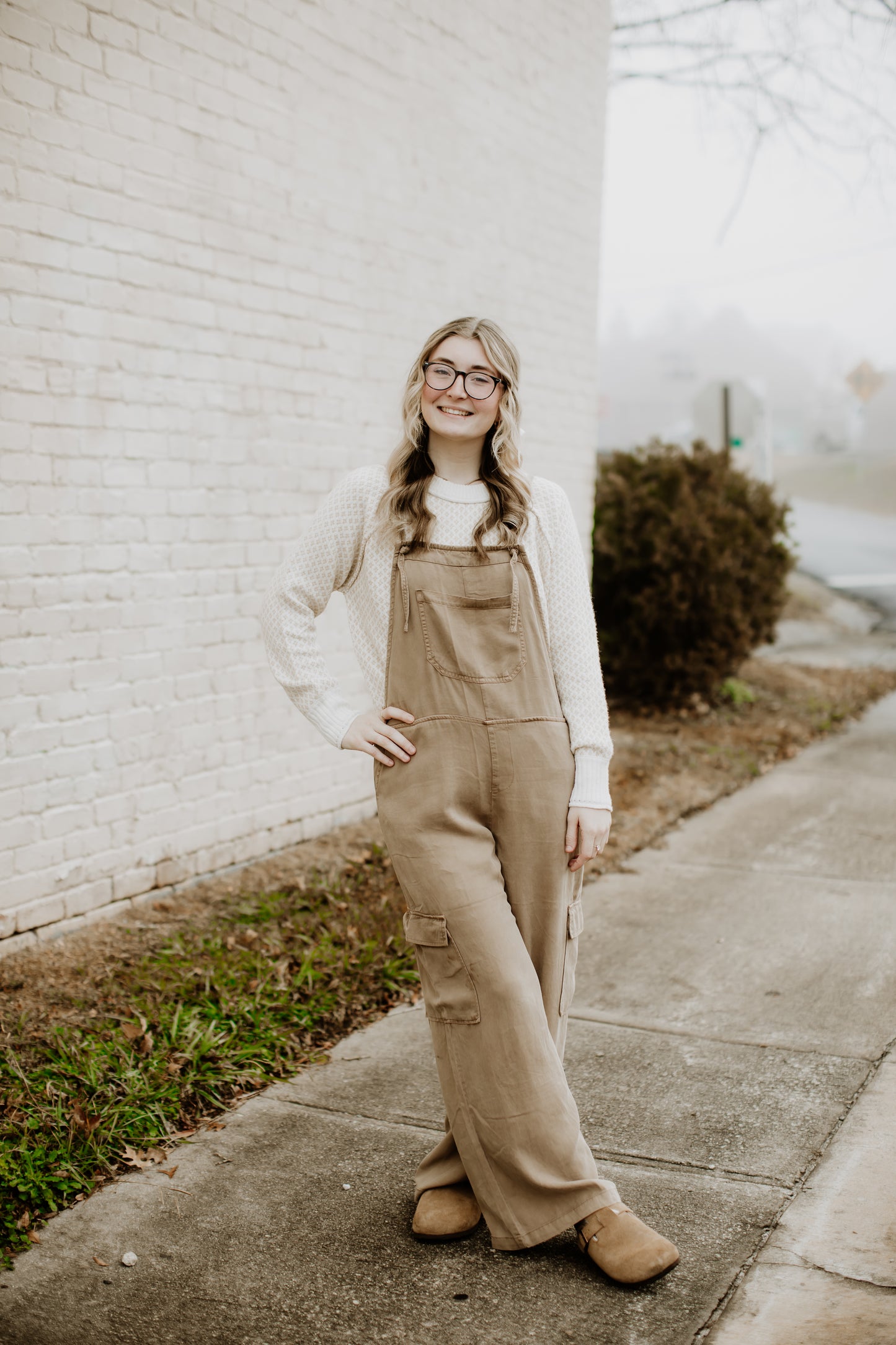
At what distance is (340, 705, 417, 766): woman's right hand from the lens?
248 cm

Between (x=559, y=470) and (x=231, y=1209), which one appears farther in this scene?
(x=559, y=470)

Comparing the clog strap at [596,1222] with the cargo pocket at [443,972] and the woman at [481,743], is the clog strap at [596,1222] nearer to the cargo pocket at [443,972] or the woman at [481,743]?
the woman at [481,743]

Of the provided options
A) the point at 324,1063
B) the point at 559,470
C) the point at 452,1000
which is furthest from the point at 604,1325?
the point at 559,470

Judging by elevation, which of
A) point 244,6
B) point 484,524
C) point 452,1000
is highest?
point 244,6

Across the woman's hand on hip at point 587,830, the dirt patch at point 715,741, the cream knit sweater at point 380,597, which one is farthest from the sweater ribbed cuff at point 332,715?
the dirt patch at point 715,741

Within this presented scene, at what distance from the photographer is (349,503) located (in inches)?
104

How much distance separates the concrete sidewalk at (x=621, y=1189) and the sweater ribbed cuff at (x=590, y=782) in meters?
0.96

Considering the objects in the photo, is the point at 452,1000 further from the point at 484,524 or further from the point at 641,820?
the point at 641,820

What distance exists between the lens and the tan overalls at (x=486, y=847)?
8.04 ft

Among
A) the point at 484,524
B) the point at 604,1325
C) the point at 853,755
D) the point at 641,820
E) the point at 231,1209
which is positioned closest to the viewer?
the point at 604,1325

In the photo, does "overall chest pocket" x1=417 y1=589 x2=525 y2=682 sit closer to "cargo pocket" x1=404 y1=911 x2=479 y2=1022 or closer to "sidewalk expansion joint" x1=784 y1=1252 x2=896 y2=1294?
"cargo pocket" x1=404 y1=911 x2=479 y2=1022

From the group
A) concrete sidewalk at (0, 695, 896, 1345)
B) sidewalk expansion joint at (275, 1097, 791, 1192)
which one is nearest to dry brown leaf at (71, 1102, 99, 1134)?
concrete sidewalk at (0, 695, 896, 1345)

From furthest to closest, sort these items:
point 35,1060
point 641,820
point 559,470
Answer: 1. point 559,470
2. point 641,820
3. point 35,1060

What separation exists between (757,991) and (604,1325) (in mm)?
1878
